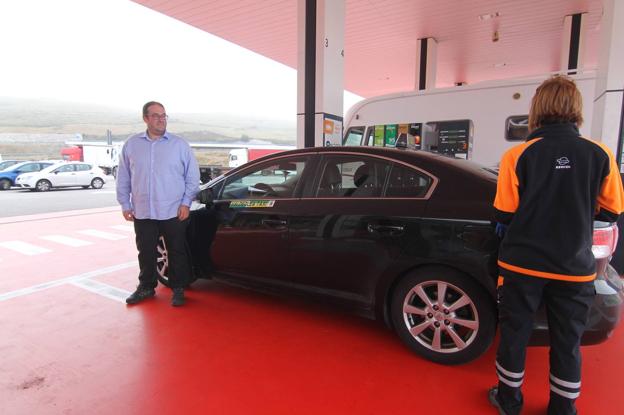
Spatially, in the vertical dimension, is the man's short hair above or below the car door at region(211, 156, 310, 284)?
above

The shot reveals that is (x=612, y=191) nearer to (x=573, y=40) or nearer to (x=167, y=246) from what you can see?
(x=167, y=246)

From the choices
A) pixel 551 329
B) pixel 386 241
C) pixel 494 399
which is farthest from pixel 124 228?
pixel 551 329

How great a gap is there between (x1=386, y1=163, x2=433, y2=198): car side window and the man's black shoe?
2509 mm

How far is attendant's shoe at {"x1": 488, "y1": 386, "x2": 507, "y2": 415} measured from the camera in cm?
197

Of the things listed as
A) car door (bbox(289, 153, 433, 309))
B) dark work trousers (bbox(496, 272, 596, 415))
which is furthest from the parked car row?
dark work trousers (bbox(496, 272, 596, 415))

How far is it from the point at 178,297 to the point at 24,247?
421 cm

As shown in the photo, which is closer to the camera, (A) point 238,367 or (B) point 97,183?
(A) point 238,367

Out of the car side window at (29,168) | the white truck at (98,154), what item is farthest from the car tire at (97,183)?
the white truck at (98,154)

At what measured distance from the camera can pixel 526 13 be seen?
789 cm

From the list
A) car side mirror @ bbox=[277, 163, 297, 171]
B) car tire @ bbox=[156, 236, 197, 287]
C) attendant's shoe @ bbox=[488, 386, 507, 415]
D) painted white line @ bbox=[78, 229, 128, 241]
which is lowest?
painted white line @ bbox=[78, 229, 128, 241]

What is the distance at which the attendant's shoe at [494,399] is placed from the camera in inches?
77.7

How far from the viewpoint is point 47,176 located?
17.6 metres

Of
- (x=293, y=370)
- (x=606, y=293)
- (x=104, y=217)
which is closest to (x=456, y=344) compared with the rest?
(x=606, y=293)

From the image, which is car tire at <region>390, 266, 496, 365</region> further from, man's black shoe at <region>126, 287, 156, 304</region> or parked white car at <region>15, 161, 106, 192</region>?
parked white car at <region>15, 161, 106, 192</region>
